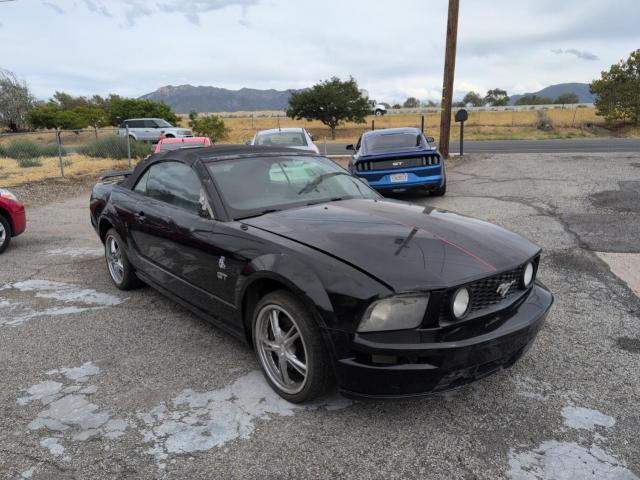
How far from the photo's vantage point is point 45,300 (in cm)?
479

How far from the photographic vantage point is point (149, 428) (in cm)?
272

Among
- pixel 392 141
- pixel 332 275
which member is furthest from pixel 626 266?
pixel 392 141

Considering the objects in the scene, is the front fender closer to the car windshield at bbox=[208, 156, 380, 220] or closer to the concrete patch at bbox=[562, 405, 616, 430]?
the car windshield at bbox=[208, 156, 380, 220]

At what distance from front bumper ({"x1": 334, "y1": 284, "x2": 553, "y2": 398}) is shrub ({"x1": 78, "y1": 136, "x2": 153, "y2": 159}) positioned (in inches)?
698

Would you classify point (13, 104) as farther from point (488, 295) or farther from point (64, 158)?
point (488, 295)

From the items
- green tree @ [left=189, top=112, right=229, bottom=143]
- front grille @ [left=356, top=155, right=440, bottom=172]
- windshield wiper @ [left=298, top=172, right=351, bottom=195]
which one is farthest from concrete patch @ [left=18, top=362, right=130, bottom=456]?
green tree @ [left=189, top=112, right=229, bottom=143]

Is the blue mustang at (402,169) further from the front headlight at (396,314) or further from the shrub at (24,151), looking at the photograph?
the shrub at (24,151)

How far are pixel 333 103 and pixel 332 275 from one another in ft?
121

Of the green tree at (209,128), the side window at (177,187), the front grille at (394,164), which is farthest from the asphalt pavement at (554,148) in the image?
the side window at (177,187)

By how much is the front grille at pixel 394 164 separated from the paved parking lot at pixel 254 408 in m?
4.32

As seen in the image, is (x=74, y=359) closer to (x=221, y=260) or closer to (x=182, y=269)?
(x=182, y=269)

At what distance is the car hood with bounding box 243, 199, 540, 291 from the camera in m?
2.56

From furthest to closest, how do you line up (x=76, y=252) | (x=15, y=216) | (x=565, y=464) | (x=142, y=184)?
(x=15, y=216), (x=76, y=252), (x=142, y=184), (x=565, y=464)

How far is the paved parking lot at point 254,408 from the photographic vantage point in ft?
7.90
